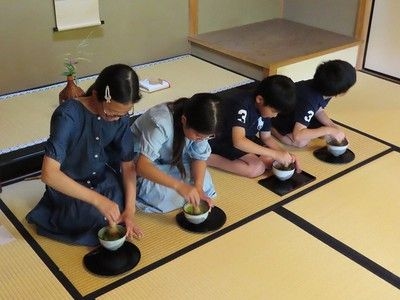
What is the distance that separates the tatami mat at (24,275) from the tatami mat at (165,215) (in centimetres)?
6

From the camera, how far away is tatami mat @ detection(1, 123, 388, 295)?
187cm

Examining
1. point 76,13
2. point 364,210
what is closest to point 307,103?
A: point 364,210

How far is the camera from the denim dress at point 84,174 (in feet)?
6.31

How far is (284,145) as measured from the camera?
2.89 metres

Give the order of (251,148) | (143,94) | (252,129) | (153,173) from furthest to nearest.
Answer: (143,94)
(252,129)
(251,148)
(153,173)

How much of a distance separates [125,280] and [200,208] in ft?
1.50

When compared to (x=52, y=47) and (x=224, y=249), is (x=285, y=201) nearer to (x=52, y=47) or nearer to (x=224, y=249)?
(x=224, y=249)

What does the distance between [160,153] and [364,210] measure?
0.97m

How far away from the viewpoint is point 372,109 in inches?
132

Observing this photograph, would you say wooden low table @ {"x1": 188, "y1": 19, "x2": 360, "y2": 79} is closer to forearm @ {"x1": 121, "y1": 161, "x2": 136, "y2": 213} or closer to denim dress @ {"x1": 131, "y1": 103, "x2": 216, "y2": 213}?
denim dress @ {"x1": 131, "y1": 103, "x2": 216, "y2": 213}

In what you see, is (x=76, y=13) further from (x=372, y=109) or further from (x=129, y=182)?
(x=372, y=109)

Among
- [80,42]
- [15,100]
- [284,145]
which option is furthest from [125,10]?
[284,145]

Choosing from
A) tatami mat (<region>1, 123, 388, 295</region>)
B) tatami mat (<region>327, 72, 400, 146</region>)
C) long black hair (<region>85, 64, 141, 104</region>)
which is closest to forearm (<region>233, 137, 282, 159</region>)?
Answer: tatami mat (<region>1, 123, 388, 295</region>)

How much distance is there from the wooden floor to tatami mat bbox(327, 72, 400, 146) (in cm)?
52
